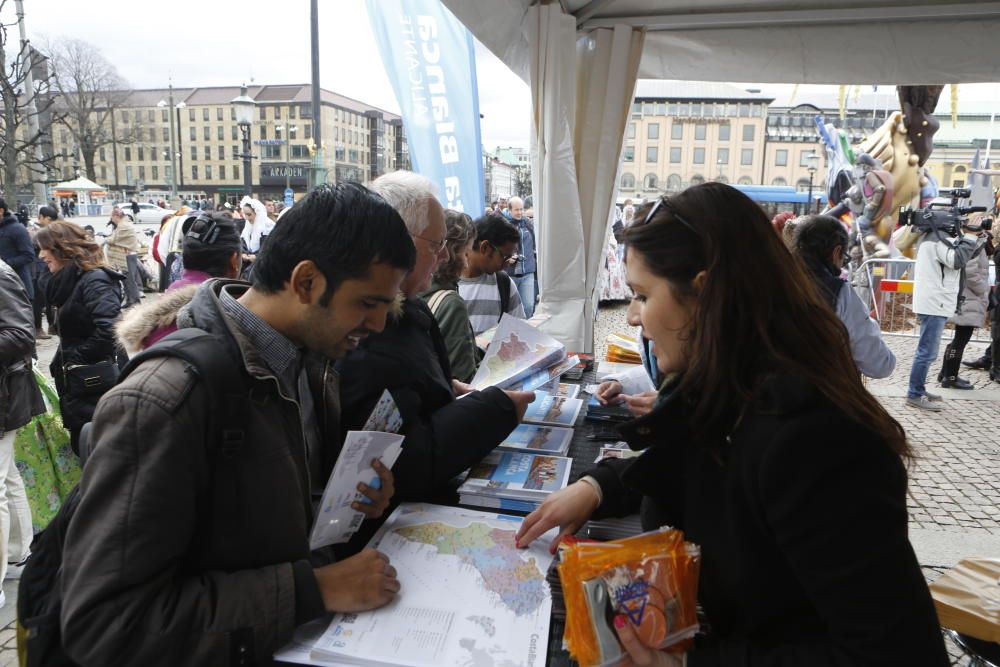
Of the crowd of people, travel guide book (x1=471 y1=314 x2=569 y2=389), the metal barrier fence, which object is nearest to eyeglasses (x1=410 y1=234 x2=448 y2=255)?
travel guide book (x1=471 y1=314 x2=569 y2=389)

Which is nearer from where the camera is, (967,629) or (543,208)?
(967,629)

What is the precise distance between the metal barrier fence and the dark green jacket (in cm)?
901

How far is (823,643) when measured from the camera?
0.94 metres

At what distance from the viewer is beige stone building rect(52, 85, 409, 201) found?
78.7 metres

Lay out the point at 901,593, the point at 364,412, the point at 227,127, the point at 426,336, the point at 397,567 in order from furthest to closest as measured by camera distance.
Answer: the point at 227,127 → the point at 426,336 → the point at 364,412 → the point at 397,567 → the point at 901,593

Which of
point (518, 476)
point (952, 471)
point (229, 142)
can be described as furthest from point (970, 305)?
point (229, 142)

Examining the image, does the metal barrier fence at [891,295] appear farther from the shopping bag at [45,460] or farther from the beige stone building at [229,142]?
the beige stone building at [229,142]

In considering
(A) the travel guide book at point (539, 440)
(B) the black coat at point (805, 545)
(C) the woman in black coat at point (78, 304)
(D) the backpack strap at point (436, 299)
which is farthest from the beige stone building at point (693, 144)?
(B) the black coat at point (805, 545)

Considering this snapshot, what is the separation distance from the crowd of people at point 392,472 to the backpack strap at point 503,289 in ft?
9.92

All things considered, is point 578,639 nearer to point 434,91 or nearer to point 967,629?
point 967,629

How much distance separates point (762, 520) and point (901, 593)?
0.19m

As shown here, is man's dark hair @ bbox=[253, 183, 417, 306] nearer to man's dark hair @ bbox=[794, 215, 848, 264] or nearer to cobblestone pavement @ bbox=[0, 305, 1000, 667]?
cobblestone pavement @ bbox=[0, 305, 1000, 667]

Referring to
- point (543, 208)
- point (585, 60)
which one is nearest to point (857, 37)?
point (585, 60)

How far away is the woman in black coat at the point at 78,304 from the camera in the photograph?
12.2ft
